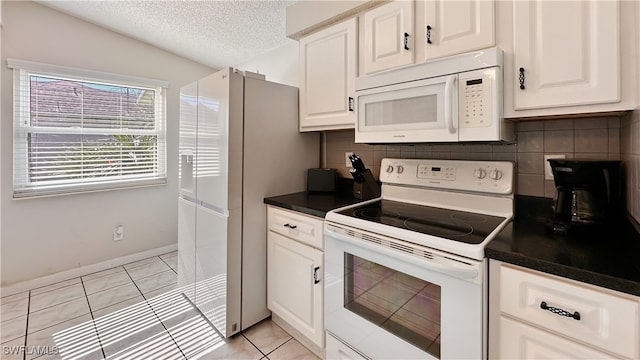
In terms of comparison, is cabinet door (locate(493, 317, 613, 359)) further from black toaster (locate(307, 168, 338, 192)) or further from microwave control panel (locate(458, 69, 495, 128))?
black toaster (locate(307, 168, 338, 192))

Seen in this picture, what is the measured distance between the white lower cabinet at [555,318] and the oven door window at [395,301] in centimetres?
21

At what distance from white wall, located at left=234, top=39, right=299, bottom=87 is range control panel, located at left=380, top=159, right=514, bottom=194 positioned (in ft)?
4.64

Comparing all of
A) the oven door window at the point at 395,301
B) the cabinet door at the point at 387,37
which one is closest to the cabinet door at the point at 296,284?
the oven door window at the point at 395,301

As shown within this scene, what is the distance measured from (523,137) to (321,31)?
4.43 feet

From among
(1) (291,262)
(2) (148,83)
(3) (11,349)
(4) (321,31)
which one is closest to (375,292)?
(1) (291,262)

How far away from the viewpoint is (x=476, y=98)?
1215mm

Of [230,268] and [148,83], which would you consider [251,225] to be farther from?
[148,83]

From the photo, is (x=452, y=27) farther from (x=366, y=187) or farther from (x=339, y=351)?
(x=339, y=351)

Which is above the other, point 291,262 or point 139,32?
point 139,32

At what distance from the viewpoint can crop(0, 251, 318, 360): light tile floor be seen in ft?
5.64

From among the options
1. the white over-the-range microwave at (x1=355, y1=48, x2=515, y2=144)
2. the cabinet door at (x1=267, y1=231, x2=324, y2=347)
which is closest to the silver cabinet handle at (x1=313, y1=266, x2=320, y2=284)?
the cabinet door at (x1=267, y1=231, x2=324, y2=347)

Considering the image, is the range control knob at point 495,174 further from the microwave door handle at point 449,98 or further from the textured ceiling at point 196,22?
the textured ceiling at point 196,22

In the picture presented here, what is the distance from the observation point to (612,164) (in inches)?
43.6

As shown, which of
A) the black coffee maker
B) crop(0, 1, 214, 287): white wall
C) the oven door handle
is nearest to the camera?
the oven door handle
